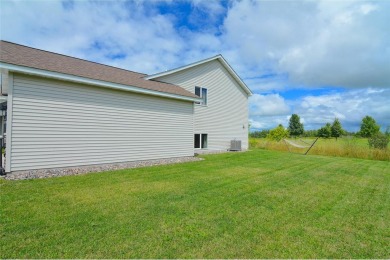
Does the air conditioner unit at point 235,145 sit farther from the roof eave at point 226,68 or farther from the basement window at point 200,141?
the roof eave at point 226,68

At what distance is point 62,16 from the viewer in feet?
32.8

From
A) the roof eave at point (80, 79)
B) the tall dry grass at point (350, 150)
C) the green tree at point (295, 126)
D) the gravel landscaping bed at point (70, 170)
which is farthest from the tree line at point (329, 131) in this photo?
the gravel landscaping bed at point (70, 170)

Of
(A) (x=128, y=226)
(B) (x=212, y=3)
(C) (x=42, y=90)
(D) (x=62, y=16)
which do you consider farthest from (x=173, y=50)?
(A) (x=128, y=226)

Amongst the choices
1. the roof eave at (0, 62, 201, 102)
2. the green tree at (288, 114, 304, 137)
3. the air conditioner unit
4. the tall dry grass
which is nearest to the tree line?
the green tree at (288, 114, 304, 137)

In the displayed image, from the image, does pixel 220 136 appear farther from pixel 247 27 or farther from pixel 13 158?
pixel 13 158

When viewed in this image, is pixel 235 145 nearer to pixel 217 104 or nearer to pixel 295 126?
pixel 217 104

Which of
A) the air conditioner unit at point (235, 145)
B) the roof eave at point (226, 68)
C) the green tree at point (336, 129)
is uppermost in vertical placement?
the roof eave at point (226, 68)

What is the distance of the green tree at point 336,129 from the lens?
→ 48406 millimetres

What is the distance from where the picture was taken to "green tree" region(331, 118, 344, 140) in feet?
159

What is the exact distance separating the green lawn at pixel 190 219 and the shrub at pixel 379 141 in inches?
494

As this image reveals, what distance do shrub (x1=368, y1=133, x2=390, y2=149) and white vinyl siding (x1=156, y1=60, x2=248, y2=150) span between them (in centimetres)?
936

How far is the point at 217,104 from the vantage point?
15.7 m

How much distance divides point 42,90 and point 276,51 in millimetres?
16003

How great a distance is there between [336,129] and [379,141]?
124 feet
